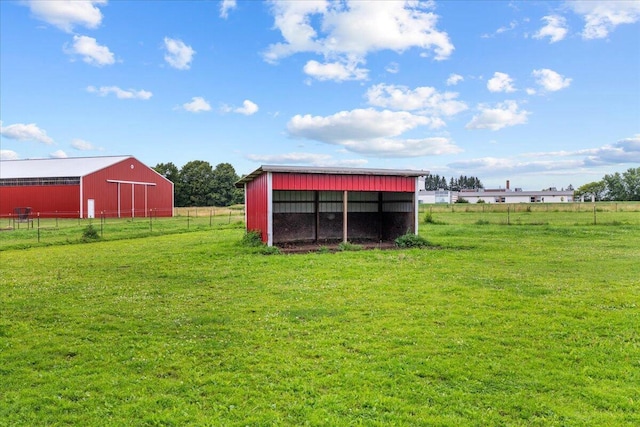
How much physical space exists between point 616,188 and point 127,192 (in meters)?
111

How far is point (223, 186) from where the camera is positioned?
8369 cm

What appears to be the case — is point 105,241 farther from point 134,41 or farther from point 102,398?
point 102,398

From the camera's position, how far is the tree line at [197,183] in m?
81.1

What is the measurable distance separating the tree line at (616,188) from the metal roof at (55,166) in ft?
348

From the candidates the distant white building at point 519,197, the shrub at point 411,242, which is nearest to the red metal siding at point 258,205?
the shrub at point 411,242

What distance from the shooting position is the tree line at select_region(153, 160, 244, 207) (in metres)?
81.1

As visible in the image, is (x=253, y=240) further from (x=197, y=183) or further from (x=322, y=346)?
(x=197, y=183)

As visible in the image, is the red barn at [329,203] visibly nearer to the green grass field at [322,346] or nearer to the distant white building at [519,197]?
the green grass field at [322,346]

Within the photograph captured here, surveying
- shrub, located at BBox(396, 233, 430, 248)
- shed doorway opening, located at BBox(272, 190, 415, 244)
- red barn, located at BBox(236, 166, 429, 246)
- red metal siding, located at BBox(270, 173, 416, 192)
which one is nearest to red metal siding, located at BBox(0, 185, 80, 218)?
red barn, located at BBox(236, 166, 429, 246)

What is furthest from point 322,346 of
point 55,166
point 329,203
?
point 55,166

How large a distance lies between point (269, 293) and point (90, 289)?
13.9 feet

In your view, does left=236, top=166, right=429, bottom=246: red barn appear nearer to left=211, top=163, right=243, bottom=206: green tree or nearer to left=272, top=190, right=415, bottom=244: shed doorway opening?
left=272, top=190, right=415, bottom=244: shed doorway opening

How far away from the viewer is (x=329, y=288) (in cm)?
961

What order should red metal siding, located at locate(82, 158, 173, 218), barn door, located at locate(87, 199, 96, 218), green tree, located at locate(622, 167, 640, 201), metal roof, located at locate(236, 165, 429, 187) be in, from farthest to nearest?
green tree, located at locate(622, 167, 640, 201) → red metal siding, located at locate(82, 158, 173, 218) → barn door, located at locate(87, 199, 96, 218) → metal roof, located at locate(236, 165, 429, 187)
